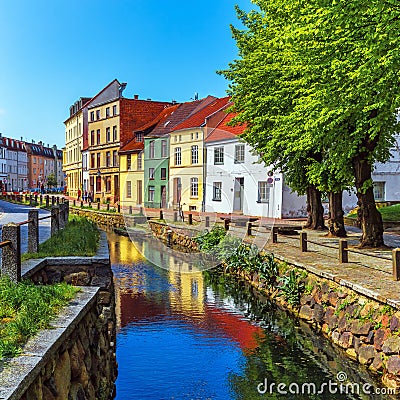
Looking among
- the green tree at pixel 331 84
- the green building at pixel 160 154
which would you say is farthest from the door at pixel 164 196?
the green tree at pixel 331 84

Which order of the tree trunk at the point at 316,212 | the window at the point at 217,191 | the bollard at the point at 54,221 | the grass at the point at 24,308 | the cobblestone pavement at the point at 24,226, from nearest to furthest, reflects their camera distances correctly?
1. the grass at the point at 24,308
2. the bollard at the point at 54,221
3. the cobblestone pavement at the point at 24,226
4. the tree trunk at the point at 316,212
5. the window at the point at 217,191

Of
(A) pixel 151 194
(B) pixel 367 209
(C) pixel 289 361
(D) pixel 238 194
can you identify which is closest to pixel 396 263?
(C) pixel 289 361

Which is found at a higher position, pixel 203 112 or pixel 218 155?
pixel 203 112

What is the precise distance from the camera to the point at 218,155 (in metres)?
41.7

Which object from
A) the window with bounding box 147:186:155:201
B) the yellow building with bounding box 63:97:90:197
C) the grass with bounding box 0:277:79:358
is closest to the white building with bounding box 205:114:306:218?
the window with bounding box 147:186:155:201

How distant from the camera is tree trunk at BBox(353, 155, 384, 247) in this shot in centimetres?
1786

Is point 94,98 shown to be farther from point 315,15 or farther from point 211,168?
point 315,15

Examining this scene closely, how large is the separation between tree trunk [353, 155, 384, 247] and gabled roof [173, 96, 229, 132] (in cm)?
2521

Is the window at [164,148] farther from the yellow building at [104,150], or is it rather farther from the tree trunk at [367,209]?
the tree trunk at [367,209]

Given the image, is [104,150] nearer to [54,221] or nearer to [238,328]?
[54,221]

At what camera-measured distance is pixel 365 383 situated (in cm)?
952

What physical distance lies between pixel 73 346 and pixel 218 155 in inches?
1412

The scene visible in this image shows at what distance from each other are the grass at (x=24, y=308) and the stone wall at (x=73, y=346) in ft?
0.41

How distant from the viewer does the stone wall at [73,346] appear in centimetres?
483
